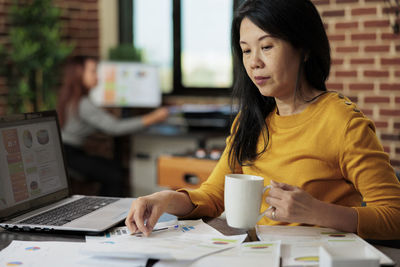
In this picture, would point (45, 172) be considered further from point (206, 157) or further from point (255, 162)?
point (206, 157)

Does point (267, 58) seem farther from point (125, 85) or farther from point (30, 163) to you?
point (125, 85)

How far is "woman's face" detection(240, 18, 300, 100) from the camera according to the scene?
1196 mm

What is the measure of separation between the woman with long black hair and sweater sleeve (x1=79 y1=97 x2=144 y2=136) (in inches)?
87.6

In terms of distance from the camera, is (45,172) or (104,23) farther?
(104,23)

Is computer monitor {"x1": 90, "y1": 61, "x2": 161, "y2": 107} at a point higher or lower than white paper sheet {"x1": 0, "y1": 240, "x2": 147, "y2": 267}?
higher

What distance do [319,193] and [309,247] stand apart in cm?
31

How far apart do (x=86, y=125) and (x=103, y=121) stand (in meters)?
0.14

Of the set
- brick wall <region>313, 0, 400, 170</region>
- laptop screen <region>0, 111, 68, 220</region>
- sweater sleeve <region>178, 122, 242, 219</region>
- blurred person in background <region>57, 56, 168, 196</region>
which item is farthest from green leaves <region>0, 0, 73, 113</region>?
sweater sleeve <region>178, 122, 242, 219</region>

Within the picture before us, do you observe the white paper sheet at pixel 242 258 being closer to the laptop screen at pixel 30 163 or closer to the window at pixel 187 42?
the laptop screen at pixel 30 163

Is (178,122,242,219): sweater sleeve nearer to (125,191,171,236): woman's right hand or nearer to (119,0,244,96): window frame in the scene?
(125,191,171,236): woman's right hand

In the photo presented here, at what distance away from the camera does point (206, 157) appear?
2.58m

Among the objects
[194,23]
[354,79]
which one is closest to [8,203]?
[354,79]

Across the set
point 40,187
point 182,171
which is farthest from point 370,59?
point 40,187

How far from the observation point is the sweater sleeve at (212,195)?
1257mm
